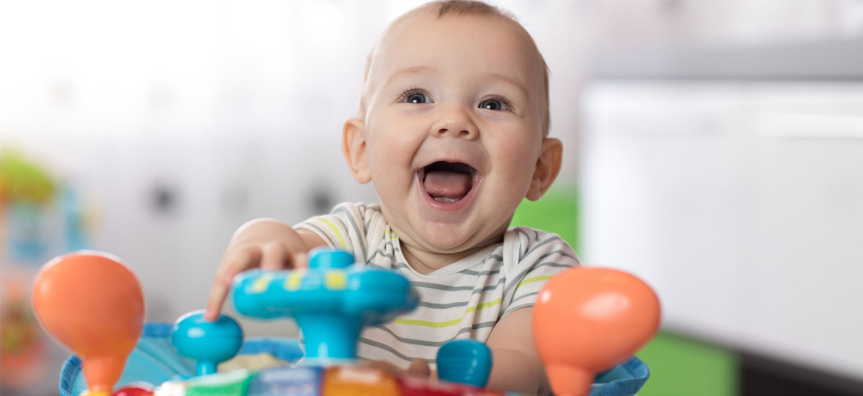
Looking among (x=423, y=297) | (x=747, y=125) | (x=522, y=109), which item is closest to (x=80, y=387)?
(x=423, y=297)

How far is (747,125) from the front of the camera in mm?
1659

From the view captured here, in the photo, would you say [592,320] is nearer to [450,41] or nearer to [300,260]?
[300,260]

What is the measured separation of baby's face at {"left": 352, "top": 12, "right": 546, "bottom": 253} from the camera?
0.69 m

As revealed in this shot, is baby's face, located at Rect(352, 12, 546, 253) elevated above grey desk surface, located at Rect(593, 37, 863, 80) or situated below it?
below

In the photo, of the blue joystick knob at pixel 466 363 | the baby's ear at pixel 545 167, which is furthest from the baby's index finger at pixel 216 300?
the baby's ear at pixel 545 167

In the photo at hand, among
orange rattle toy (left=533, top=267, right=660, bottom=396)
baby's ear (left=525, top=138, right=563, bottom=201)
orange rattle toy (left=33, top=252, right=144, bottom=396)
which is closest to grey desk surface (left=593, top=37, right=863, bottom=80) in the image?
baby's ear (left=525, top=138, right=563, bottom=201)

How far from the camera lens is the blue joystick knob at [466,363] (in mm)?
491

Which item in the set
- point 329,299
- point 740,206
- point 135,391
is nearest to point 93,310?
point 135,391

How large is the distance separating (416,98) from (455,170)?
0.24 ft

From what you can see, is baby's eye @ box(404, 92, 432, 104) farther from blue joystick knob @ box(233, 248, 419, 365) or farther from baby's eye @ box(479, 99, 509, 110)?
blue joystick knob @ box(233, 248, 419, 365)

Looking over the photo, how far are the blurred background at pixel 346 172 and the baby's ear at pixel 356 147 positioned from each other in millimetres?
1014

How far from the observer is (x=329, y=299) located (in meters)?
0.40

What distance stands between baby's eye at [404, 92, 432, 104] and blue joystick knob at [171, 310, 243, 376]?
0.28 meters

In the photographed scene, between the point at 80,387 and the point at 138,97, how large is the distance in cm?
120
